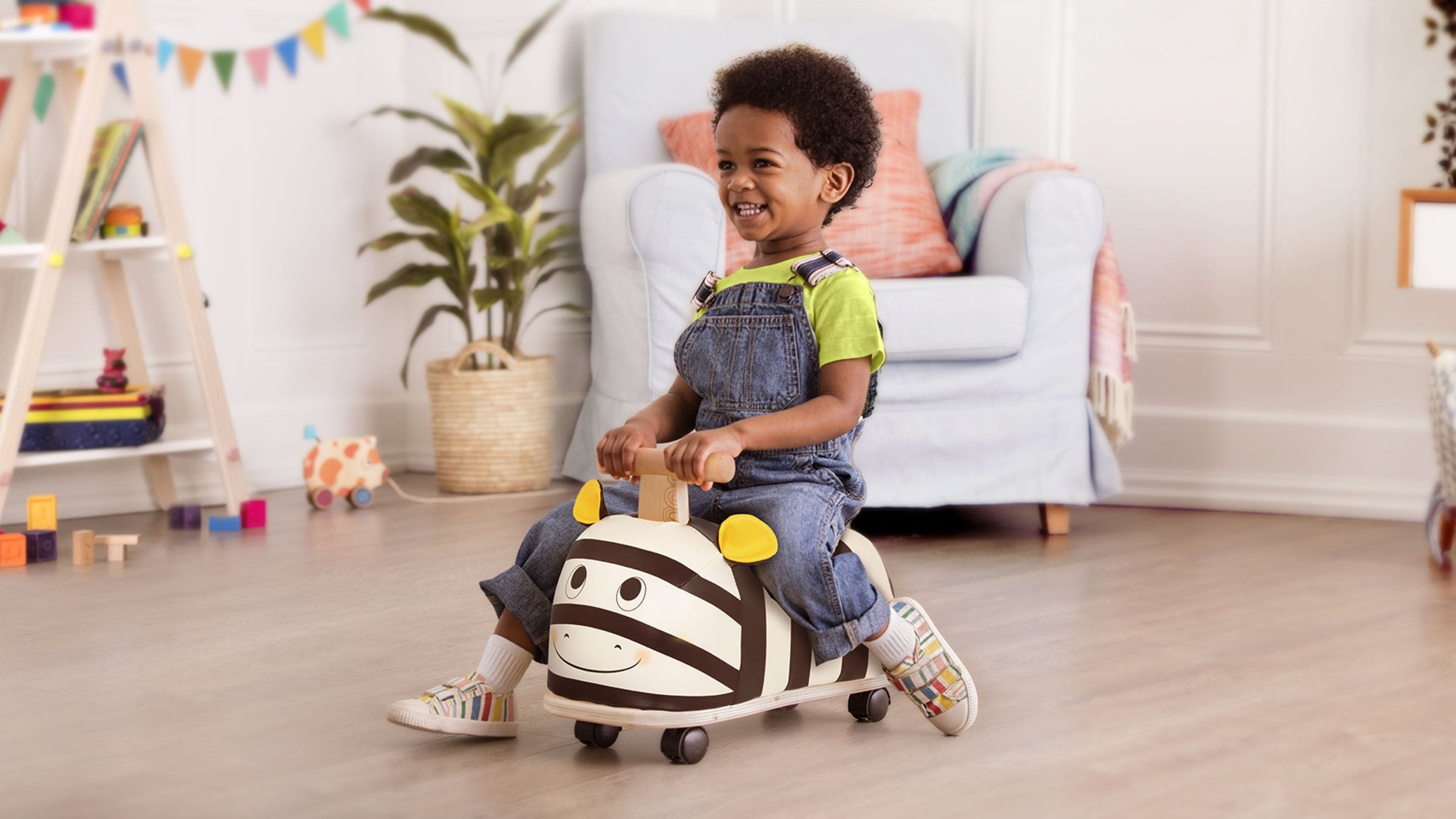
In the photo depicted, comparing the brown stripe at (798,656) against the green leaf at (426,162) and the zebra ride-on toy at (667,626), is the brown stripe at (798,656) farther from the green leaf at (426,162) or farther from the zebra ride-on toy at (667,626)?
the green leaf at (426,162)

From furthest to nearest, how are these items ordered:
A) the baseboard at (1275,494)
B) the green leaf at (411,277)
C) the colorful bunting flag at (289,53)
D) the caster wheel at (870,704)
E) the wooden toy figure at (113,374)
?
the colorful bunting flag at (289,53) < the green leaf at (411,277) < the baseboard at (1275,494) < the wooden toy figure at (113,374) < the caster wheel at (870,704)

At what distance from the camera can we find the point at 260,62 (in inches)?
122

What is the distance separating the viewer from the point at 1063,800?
1.21 m

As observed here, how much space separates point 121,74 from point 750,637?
2146mm

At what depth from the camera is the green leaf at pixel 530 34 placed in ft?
10.3

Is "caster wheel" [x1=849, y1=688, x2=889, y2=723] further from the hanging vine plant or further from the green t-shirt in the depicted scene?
the hanging vine plant

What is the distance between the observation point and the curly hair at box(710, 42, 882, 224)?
4.66 feet

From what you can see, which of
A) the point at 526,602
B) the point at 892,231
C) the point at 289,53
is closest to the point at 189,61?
the point at 289,53

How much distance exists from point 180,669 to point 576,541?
0.59 m

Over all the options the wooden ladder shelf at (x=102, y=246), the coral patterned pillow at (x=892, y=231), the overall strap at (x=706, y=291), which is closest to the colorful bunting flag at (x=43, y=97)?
the wooden ladder shelf at (x=102, y=246)

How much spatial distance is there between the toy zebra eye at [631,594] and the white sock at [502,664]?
6.7 inches

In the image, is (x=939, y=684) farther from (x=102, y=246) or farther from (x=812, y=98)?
(x=102, y=246)

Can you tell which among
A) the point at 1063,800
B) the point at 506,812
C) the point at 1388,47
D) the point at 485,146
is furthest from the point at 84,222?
the point at 1388,47

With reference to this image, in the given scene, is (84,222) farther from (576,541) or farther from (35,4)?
(576,541)
